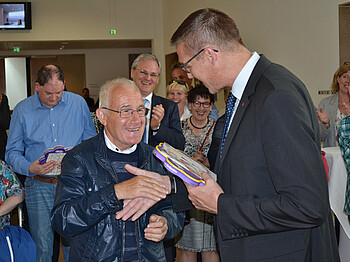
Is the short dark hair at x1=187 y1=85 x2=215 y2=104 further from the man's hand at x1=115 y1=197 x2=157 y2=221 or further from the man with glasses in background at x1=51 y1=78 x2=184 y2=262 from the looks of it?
the man's hand at x1=115 y1=197 x2=157 y2=221

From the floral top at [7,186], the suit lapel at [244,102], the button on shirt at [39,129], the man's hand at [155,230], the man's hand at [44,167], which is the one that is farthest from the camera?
the button on shirt at [39,129]

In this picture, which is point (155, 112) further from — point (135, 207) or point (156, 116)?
point (135, 207)

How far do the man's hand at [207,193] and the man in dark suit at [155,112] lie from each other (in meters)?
1.81

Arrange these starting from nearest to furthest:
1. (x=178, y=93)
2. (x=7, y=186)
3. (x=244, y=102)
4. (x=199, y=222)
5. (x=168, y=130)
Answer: (x=244, y=102), (x=7, y=186), (x=168, y=130), (x=199, y=222), (x=178, y=93)

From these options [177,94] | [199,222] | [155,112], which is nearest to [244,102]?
[155,112]

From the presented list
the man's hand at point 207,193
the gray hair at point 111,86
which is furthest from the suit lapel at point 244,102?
the gray hair at point 111,86

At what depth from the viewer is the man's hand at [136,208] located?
211 cm

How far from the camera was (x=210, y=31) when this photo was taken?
67.7 inches

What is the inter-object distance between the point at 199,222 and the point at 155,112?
1.15m

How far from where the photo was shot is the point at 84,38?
1281cm

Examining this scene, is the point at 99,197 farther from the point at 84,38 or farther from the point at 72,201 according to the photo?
the point at 84,38

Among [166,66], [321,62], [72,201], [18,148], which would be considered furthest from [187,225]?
[166,66]

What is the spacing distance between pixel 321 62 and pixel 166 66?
7037mm

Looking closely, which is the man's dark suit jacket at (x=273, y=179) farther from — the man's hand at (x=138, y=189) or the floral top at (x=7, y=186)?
the floral top at (x=7, y=186)
